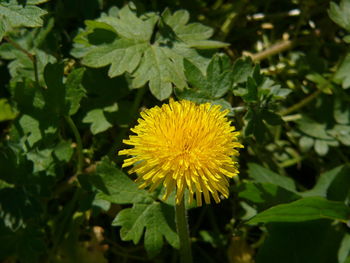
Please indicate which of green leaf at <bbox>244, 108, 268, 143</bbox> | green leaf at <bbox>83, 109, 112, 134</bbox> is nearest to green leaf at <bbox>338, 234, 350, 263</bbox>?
green leaf at <bbox>244, 108, 268, 143</bbox>

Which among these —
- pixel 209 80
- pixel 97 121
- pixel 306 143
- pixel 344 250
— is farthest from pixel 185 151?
pixel 306 143

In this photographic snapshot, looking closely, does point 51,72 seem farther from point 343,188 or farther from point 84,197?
point 343,188

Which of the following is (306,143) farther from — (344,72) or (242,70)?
(242,70)

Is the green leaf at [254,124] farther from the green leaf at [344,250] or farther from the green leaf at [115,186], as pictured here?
the green leaf at [344,250]

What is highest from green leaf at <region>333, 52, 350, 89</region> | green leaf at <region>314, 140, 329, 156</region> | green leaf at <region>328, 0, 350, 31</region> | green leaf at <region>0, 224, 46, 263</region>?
green leaf at <region>328, 0, 350, 31</region>

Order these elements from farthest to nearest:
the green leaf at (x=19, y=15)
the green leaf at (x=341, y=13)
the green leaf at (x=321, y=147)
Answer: the green leaf at (x=321, y=147)
the green leaf at (x=341, y=13)
the green leaf at (x=19, y=15)

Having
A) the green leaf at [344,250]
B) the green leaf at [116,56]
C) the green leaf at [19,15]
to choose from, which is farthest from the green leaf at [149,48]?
the green leaf at [344,250]

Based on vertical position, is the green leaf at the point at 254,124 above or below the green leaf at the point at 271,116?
below

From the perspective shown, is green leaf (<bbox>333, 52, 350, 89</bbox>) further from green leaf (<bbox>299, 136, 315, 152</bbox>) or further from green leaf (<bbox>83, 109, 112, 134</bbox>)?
green leaf (<bbox>83, 109, 112, 134</bbox>)
